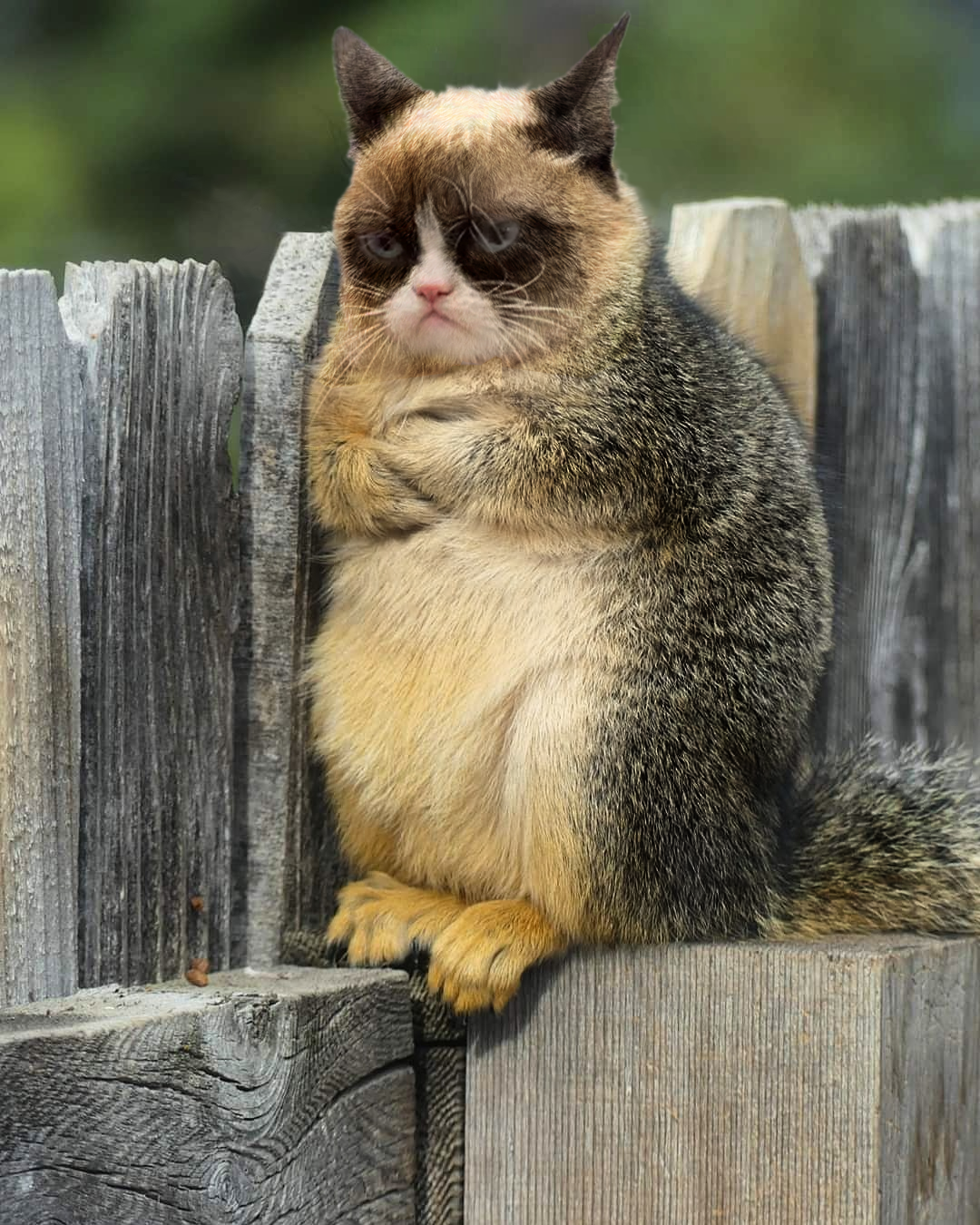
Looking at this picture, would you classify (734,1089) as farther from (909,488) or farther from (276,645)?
(909,488)

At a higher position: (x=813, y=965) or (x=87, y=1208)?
(x=813, y=965)

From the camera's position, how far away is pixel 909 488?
12.7 feet

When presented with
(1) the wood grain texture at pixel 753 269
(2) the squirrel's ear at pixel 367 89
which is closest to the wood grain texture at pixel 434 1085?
(2) the squirrel's ear at pixel 367 89

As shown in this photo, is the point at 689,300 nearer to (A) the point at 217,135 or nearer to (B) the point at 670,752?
(B) the point at 670,752

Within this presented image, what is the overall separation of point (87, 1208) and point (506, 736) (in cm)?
102

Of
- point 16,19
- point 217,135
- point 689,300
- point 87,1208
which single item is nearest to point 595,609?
point 689,300

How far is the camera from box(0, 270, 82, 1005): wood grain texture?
2.48 m

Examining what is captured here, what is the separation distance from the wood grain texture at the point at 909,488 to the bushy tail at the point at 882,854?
0.64 m

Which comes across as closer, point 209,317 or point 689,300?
point 209,317

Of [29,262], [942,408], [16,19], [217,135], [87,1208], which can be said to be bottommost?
[87,1208]

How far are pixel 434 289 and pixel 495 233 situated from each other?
174mm

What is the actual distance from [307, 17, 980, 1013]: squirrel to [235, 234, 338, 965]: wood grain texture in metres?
0.05

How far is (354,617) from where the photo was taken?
9.81 ft

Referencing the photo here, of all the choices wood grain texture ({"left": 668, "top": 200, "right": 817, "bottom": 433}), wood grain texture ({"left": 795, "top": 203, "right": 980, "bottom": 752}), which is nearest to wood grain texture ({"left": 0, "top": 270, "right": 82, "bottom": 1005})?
wood grain texture ({"left": 668, "top": 200, "right": 817, "bottom": 433})
